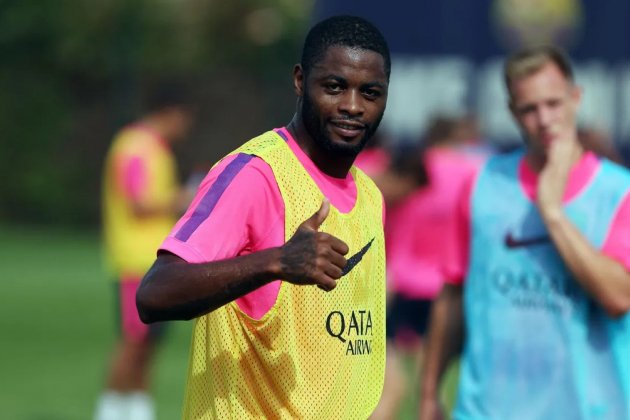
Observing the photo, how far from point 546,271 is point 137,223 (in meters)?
5.77

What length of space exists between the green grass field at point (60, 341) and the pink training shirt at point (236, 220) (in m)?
6.70

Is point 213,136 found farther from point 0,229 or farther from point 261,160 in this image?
point 261,160

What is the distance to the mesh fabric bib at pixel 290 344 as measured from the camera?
378cm

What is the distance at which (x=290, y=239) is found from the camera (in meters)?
3.48

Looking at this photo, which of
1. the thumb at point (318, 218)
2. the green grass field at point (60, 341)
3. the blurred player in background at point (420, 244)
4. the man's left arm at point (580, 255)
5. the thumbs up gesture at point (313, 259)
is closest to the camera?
the thumbs up gesture at point (313, 259)

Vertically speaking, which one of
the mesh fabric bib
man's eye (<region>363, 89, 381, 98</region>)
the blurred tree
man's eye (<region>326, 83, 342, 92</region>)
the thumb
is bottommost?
the mesh fabric bib

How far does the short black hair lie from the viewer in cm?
385

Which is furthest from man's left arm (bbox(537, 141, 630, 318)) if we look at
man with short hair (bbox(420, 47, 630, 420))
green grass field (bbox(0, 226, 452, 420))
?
green grass field (bbox(0, 226, 452, 420))

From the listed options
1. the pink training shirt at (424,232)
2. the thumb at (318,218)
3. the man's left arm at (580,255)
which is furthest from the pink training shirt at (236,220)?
the pink training shirt at (424,232)

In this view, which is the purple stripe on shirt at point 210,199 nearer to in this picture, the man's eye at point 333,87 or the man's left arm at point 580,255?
the man's eye at point 333,87

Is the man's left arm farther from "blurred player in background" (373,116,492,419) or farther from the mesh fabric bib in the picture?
"blurred player in background" (373,116,492,419)

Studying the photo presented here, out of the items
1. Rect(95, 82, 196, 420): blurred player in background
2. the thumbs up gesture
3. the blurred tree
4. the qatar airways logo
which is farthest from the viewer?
the blurred tree

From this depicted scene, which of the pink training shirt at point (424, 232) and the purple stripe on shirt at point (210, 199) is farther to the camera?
the pink training shirt at point (424, 232)

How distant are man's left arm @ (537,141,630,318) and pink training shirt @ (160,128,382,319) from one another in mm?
1459
